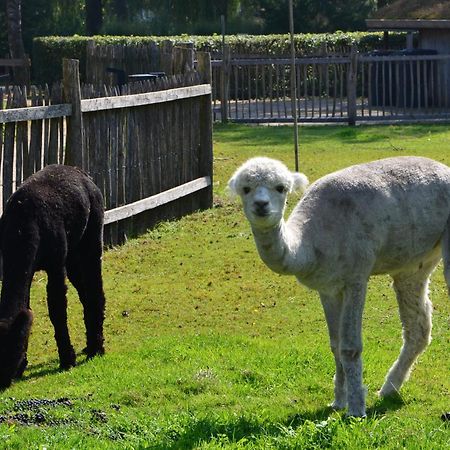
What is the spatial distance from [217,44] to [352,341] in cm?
3015

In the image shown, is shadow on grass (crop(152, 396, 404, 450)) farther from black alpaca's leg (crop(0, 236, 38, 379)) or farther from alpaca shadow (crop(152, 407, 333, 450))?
black alpaca's leg (crop(0, 236, 38, 379))

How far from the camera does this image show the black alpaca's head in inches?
311

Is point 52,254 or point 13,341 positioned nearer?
point 13,341

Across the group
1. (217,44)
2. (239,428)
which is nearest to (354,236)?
(239,428)

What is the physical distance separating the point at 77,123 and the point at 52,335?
3.07 meters

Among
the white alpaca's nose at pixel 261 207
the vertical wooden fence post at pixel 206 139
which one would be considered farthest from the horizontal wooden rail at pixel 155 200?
the white alpaca's nose at pixel 261 207

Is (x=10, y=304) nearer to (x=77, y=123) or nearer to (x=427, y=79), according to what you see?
(x=77, y=123)

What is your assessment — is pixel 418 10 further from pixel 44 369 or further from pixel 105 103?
pixel 44 369

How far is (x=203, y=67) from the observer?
629 inches

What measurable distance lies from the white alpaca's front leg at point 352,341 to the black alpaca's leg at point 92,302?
2573mm

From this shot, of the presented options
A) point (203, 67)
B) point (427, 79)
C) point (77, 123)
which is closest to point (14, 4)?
point (427, 79)

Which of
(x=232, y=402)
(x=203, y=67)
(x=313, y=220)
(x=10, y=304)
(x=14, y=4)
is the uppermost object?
(x=14, y=4)

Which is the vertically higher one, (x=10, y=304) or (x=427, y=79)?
(x=427, y=79)

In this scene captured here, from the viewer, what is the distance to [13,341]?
794 centimetres
